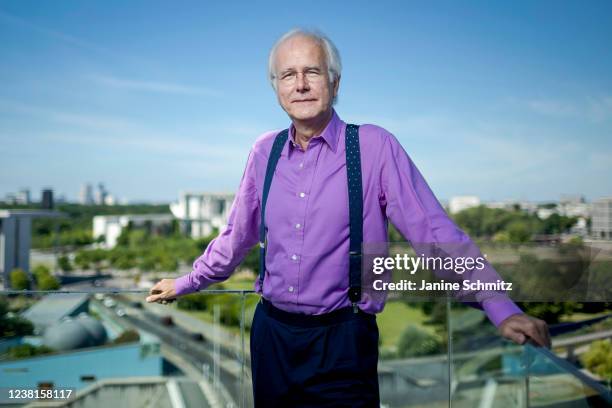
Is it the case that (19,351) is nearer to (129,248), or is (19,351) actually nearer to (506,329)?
(506,329)

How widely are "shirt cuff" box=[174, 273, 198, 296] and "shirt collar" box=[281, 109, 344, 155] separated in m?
0.47

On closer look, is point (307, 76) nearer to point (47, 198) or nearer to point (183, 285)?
point (183, 285)

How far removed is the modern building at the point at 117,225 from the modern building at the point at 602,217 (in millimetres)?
39973

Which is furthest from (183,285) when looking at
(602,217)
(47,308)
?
(602,217)

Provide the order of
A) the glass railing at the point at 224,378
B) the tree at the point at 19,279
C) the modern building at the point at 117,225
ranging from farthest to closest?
1. the modern building at the point at 117,225
2. the tree at the point at 19,279
3. the glass railing at the point at 224,378

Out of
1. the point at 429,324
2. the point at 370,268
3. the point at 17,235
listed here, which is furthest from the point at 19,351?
the point at 17,235

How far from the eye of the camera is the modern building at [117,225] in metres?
53.7

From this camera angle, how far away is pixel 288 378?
111 cm

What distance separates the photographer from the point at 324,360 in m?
1.09

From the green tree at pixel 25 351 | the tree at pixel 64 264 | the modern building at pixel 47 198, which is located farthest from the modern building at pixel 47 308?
the modern building at pixel 47 198

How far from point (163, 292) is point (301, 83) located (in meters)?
0.69

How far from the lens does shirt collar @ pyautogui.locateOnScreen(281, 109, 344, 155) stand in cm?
113

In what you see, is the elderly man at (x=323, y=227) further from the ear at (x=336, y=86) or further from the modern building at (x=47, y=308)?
the modern building at (x=47, y=308)

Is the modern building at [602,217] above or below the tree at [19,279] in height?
above
